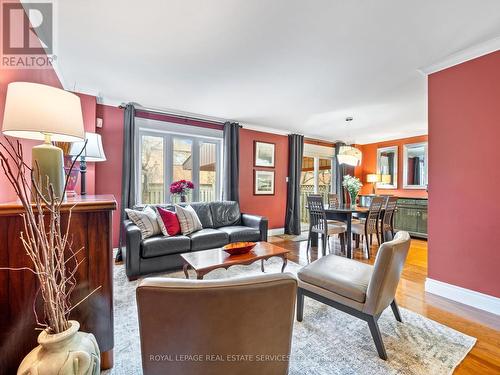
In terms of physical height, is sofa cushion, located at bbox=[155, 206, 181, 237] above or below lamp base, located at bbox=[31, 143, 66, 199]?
below

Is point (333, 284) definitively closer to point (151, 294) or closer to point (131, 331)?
point (151, 294)

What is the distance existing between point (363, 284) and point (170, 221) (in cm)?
247

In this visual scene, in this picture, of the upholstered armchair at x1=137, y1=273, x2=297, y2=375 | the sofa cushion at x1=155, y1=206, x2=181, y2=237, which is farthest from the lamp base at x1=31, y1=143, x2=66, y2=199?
the sofa cushion at x1=155, y1=206, x2=181, y2=237

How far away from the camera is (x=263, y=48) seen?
2.23m

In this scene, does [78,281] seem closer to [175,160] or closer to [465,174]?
[175,160]

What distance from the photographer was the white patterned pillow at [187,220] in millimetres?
3305

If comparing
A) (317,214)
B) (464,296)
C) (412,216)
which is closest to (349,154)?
(317,214)

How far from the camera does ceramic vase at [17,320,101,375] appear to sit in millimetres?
887

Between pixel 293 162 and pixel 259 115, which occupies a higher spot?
pixel 259 115

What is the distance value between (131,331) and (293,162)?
4.49m

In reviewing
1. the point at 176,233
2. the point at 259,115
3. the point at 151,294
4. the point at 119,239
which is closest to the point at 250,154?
the point at 259,115

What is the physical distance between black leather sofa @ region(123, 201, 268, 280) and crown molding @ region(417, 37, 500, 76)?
2860 millimetres

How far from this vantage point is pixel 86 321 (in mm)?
1340

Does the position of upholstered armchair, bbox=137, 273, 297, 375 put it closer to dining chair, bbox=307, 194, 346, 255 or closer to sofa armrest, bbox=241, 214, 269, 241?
sofa armrest, bbox=241, 214, 269, 241
